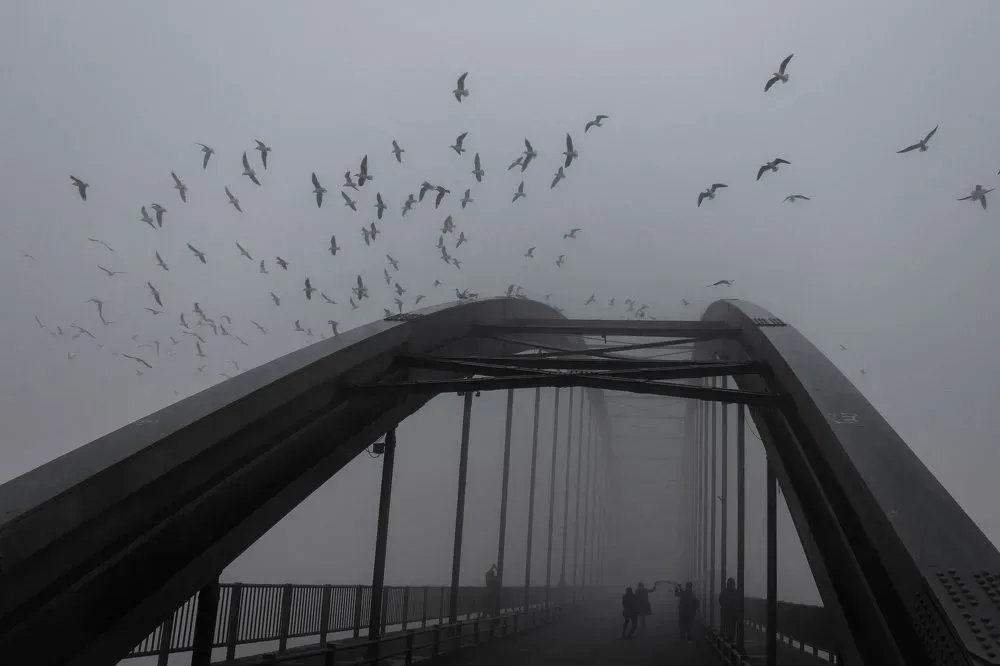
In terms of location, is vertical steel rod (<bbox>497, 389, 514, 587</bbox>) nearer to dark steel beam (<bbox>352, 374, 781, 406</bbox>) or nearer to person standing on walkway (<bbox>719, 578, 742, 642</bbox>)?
person standing on walkway (<bbox>719, 578, 742, 642</bbox>)

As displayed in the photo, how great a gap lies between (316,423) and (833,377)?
5.23 meters

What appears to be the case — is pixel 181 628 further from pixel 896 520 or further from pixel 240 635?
pixel 896 520

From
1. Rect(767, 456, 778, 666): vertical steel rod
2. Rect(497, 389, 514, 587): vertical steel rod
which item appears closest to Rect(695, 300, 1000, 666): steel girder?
Rect(767, 456, 778, 666): vertical steel rod

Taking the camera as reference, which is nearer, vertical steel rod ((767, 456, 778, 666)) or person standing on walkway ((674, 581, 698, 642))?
vertical steel rod ((767, 456, 778, 666))

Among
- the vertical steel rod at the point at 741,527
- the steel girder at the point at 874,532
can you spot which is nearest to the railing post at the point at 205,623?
the steel girder at the point at 874,532

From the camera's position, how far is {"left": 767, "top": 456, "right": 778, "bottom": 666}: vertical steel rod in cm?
1034

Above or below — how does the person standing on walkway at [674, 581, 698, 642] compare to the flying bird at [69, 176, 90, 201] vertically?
below

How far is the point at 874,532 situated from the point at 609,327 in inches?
386

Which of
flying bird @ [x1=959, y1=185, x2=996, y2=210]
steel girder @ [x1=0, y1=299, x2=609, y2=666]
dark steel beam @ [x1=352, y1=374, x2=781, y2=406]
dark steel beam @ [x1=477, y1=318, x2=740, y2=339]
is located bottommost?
steel girder @ [x1=0, y1=299, x2=609, y2=666]

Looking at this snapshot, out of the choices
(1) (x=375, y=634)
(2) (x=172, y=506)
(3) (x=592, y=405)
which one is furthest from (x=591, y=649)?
(3) (x=592, y=405)

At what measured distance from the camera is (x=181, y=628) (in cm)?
960

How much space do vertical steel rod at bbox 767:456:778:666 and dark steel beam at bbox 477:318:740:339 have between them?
3.04 meters

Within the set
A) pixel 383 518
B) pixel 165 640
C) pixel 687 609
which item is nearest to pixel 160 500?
pixel 165 640

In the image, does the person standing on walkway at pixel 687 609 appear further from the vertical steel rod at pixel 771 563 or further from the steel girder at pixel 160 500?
the steel girder at pixel 160 500
